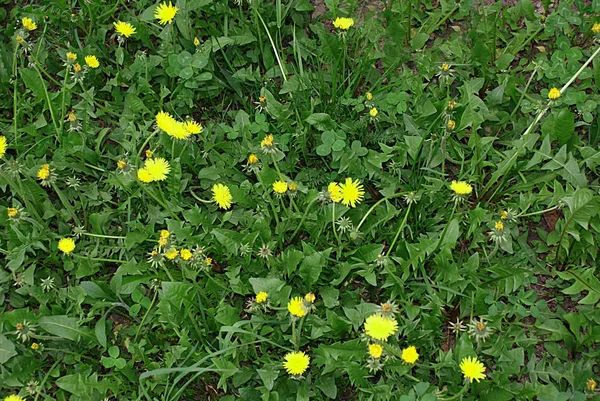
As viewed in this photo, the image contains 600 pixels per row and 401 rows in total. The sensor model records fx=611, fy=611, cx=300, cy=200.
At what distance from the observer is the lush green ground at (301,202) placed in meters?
2.52

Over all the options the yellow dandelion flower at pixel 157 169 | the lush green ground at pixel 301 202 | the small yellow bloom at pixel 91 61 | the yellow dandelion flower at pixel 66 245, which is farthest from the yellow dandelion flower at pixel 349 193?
the small yellow bloom at pixel 91 61

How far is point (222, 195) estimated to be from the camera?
2.74m

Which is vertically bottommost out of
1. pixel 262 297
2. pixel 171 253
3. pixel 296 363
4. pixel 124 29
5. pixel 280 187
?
pixel 296 363

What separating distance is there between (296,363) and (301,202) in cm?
80

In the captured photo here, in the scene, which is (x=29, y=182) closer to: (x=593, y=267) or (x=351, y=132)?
(x=351, y=132)

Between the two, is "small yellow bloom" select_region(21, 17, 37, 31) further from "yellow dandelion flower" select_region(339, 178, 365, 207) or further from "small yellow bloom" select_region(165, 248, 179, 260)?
"yellow dandelion flower" select_region(339, 178, 365, 207)

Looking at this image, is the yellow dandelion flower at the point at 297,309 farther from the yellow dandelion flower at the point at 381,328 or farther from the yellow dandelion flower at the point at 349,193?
the yellow dandelion flower at the point at 349,193

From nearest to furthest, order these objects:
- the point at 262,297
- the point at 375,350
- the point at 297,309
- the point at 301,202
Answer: the point at 375,350 < the point at 297,309 < the point at 262,297 < the point at 301,202

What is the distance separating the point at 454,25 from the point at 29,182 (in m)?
2.35

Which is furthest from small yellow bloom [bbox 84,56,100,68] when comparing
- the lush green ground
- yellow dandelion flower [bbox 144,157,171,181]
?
yellow dandelion flower [bbox 144,157,171,181]

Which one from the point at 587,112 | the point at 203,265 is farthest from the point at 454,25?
the point at 203,265

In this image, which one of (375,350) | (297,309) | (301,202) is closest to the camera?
(375,350)

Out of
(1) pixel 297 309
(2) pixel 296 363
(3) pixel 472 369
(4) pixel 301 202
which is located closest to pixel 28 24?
(4) pixel 301 202

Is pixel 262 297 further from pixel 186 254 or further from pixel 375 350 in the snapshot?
pixel 375 350
